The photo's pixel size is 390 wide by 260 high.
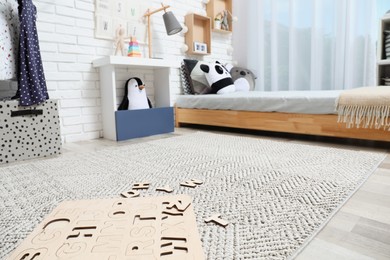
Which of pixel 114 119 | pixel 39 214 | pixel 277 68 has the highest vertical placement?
pixel 277 68

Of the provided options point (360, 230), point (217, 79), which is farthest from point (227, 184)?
point (217, 79)

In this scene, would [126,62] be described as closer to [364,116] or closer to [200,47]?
[200,47]

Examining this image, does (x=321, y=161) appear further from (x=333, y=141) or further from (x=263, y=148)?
(x=333, y=141)

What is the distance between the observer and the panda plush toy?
2.67 meters

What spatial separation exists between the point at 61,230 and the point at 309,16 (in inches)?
117

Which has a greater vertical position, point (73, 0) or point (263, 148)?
point (73, 0)

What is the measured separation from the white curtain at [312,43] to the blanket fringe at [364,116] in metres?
1.12

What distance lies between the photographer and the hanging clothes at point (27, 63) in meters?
1.60

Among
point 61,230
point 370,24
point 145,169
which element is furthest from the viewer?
point 370,24

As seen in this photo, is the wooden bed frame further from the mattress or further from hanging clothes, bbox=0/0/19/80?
hanging clothes, bbox=0/0/19/80

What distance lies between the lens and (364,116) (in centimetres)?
167

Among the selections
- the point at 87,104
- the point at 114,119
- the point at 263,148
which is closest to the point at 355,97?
the point at 263,148

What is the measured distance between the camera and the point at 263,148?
1.76 m

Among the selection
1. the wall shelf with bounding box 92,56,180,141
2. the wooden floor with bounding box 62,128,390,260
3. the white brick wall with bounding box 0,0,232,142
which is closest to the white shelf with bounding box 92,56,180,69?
the wall shelf with bounding box 92,56,180,141
